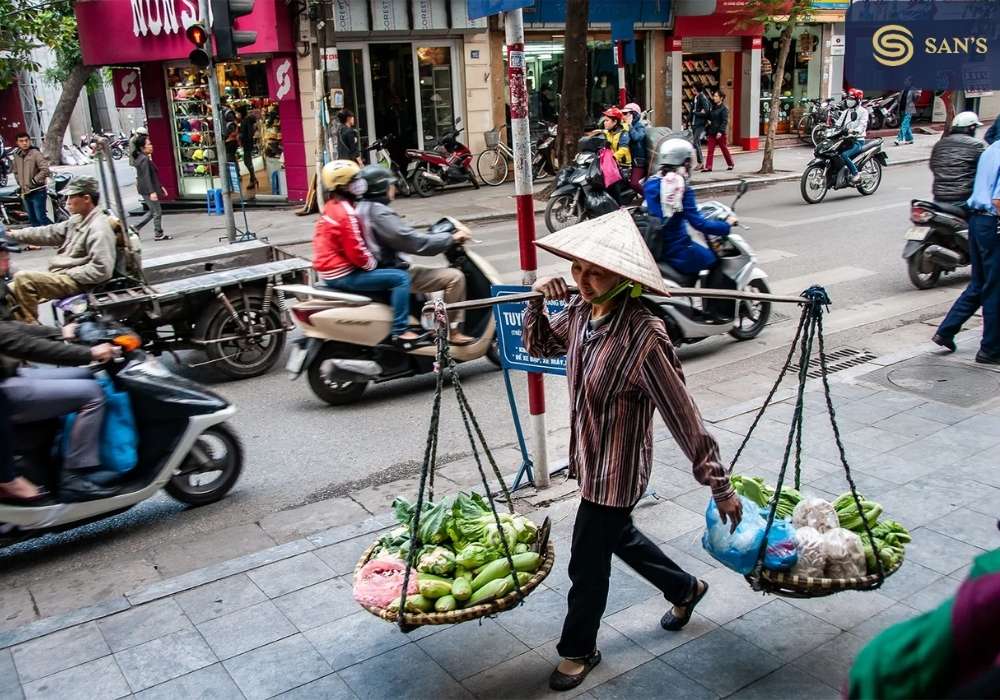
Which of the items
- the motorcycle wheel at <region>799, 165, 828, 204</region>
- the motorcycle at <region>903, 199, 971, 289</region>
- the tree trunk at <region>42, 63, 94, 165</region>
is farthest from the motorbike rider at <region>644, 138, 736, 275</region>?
the tree trunk at <region>42, 63, 94, 165</region>

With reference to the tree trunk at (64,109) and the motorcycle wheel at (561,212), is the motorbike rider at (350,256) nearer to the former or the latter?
the motorcycle wheel at (561,212)

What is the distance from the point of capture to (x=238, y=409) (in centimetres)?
754

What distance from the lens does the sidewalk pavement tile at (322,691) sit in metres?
3.67

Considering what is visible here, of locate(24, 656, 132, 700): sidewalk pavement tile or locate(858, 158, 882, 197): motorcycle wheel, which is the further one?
locate(858, 158, 882, 197): motorcycle wheel

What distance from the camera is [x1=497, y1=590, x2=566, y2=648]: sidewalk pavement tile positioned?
4031 millimetres

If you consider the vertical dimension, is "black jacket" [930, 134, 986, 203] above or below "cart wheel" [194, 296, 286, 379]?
above

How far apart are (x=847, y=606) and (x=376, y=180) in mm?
4772

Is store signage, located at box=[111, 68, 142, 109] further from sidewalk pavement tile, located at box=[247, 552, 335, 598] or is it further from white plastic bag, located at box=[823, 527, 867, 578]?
white plastic bag, located at box=[823, 527, 867, 578]

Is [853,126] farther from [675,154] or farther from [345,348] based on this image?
[345,348]

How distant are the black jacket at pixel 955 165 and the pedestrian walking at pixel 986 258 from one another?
7.06ft

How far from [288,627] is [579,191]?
10.6 m

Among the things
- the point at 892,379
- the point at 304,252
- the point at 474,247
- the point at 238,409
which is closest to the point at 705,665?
the point at 892,379

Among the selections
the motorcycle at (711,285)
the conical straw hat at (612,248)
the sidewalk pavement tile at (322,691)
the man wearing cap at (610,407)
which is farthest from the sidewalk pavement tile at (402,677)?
the motorcycle at (711,285)

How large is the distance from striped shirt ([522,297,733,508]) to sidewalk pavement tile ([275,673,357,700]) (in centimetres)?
122
